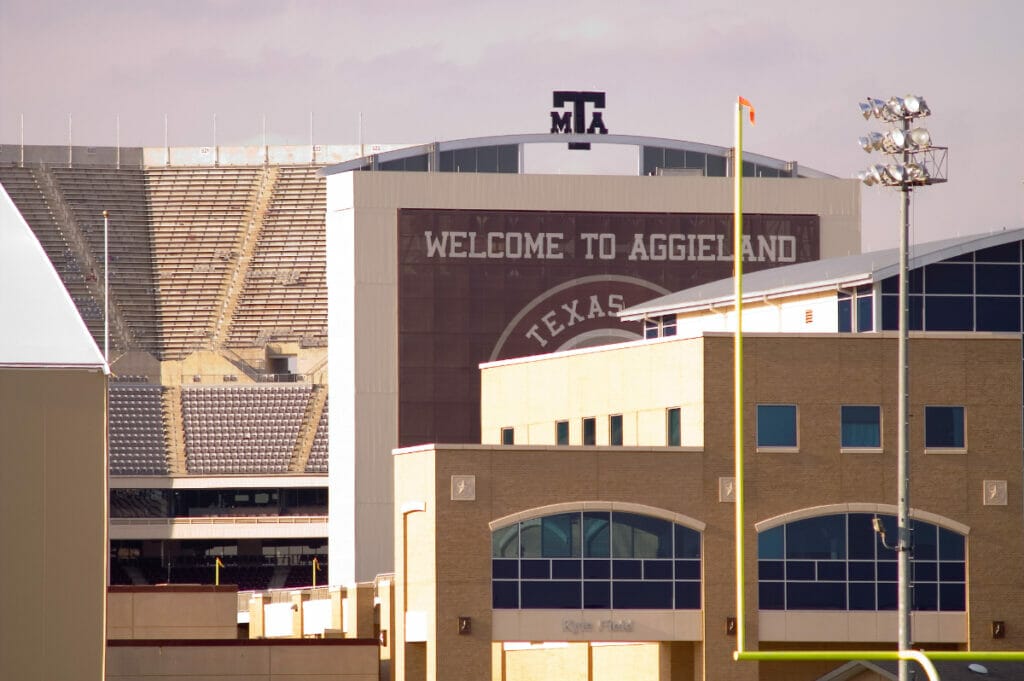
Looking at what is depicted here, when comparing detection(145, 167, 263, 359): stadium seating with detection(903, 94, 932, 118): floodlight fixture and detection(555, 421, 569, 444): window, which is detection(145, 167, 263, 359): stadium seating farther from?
detection(903, 94, 932, 118): floodlight fixture


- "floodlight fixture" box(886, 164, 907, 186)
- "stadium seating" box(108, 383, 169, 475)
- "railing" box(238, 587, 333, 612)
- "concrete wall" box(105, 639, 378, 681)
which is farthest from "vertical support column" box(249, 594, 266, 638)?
"floodlight fixture" box(886, 164, 907, 186)

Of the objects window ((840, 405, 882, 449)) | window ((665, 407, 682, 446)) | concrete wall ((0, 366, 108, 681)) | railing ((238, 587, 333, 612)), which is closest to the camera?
concrete wall ((0, 366, 108, 681))

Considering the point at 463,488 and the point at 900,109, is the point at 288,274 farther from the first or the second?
the point at 900,109

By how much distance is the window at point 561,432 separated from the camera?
53719 millimetres

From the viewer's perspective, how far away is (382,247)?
2805 inches

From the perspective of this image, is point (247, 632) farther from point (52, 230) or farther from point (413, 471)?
point (52, 230)

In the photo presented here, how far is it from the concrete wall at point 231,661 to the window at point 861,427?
13036 millimetres

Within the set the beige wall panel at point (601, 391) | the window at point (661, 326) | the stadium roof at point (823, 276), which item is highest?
the stadium roof at point (823, 276)

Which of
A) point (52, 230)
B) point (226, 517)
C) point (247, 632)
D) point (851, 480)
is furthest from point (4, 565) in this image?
point (52, 230)

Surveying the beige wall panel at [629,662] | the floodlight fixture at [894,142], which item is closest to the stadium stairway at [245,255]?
the beige wall panel at [629,662]

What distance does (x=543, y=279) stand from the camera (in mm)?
71875

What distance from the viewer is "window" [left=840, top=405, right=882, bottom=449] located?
46.7 m

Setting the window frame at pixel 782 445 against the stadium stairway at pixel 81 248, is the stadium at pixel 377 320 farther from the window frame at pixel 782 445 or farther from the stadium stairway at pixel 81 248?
the window frame at pixel 782 445

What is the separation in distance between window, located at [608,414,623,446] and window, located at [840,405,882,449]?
6.72 meters
